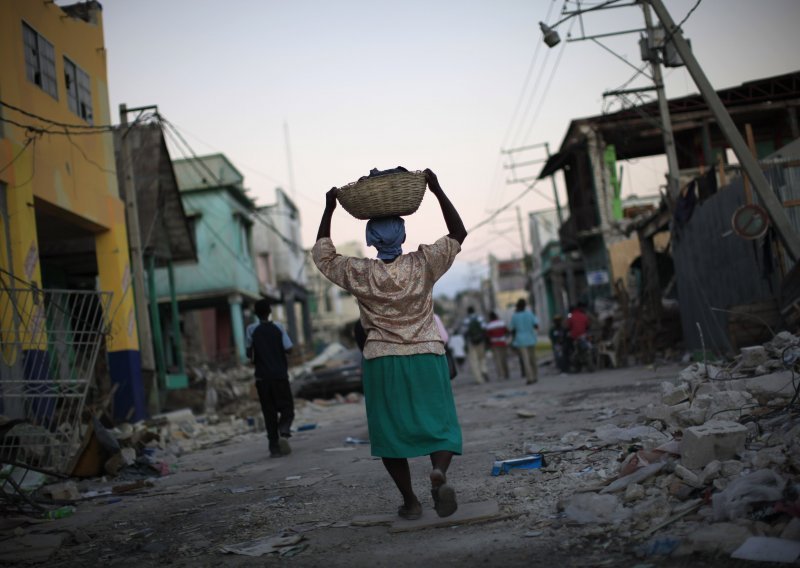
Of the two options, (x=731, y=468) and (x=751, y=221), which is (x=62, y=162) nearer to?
(x=751, y=221)

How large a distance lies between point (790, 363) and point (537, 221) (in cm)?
5521

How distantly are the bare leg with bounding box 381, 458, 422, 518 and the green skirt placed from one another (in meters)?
0.09

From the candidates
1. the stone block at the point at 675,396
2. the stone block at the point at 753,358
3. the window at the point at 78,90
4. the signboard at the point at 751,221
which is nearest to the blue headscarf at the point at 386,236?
the stone block at the point at 675,396

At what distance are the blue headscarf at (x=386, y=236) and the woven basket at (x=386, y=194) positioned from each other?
54 mm

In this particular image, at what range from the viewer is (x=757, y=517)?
3.79m

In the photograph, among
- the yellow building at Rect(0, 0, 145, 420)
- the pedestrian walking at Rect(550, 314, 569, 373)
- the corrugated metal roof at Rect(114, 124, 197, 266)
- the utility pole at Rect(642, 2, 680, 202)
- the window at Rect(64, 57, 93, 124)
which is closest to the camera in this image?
the yellow building at Rect(0, 0, 145, 420)

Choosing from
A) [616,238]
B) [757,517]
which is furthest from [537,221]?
[757,517]

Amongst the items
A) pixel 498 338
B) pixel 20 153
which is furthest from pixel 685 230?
pixel 20 153

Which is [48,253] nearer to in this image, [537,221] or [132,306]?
[132,306]

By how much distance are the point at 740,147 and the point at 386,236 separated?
23.2 feet

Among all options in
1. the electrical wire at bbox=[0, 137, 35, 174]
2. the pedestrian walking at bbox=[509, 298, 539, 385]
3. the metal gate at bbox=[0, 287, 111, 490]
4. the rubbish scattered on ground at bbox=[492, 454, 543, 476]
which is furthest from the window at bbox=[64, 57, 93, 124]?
the rubbish scattered on ground at bbox=[492, 454, 543, 476]

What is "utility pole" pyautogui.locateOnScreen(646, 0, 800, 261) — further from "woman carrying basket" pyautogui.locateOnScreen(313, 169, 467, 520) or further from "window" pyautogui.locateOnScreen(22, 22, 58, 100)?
"window" pyautogui.locateOnScreen(22, 22, 58, 100)

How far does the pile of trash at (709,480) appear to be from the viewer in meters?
3.64

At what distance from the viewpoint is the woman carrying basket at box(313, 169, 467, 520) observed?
15.8 ft
